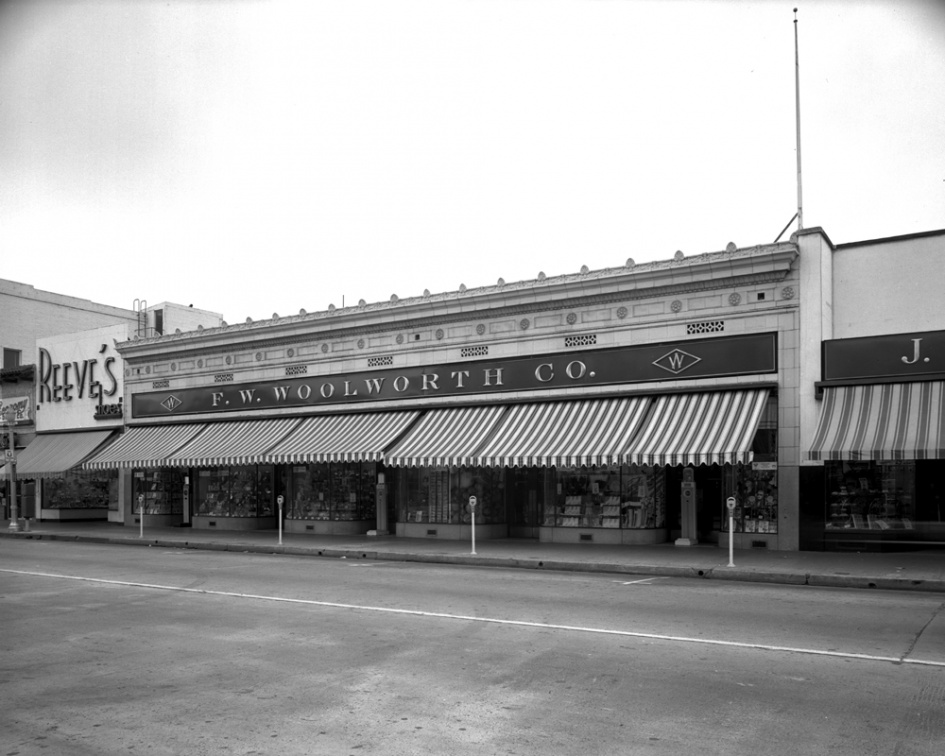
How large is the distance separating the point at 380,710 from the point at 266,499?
22658mm

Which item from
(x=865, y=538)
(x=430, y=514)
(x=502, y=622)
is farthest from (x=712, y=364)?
(x=502, y=622)

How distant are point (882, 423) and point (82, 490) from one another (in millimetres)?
29878

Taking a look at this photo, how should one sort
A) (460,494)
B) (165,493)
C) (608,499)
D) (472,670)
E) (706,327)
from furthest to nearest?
(165,493) → (460,494) → (608,499) → (706,327) → (472,670)

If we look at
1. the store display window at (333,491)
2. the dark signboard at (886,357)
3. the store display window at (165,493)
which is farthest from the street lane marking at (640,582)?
the store display window at (165,493)

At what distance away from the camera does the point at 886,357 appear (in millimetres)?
17531

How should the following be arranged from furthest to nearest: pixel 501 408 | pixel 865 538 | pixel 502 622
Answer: pixel 501 408
pixel 865 538
pixel 502 622

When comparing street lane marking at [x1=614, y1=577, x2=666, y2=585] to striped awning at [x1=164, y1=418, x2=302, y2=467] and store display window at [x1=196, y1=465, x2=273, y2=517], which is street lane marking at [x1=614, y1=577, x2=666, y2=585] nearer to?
striped awning at [x1=164, y1=418, x2=302, y2=467]

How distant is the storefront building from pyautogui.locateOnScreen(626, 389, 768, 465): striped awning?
49 mm

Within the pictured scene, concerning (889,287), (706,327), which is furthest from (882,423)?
(706,327)

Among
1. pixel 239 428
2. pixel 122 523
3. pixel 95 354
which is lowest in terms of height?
pixel 122 523

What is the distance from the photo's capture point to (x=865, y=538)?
1738 cm

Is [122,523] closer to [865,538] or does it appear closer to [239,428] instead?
[239,428]

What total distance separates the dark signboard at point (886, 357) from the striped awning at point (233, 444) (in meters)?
15.2

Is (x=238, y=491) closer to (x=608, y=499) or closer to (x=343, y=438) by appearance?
(x=343, y=438)
